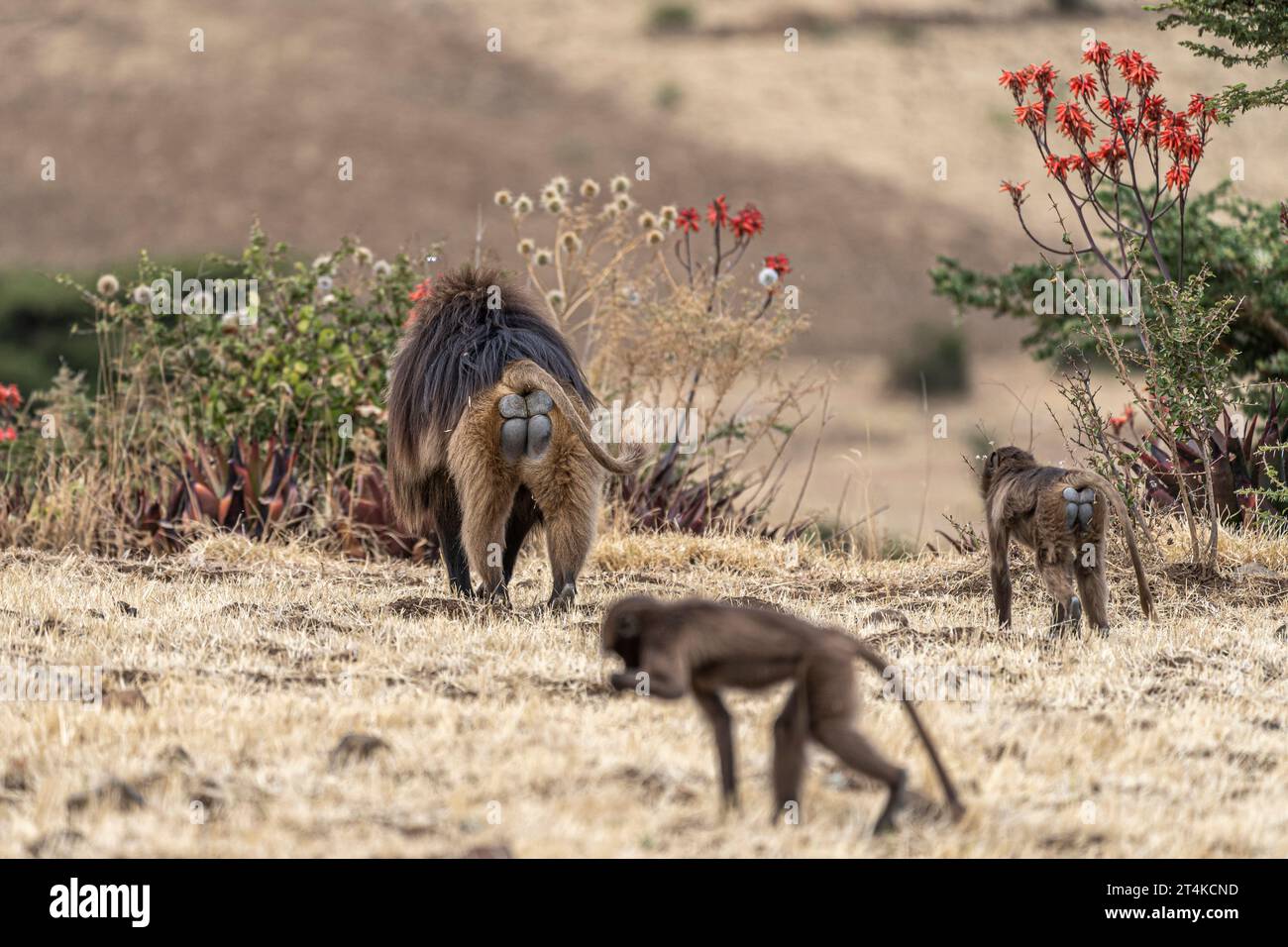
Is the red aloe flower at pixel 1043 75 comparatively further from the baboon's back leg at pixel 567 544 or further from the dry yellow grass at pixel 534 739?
the baboon's back leg at pixel 567 544

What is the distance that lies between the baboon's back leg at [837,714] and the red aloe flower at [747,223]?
263 inches

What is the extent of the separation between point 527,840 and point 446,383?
3.40 m

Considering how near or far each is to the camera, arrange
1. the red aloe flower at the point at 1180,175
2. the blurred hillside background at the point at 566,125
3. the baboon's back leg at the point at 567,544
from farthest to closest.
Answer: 1. the blurred hillside background at the point at 566,125
2. the red aloe flower at the point at 1180,175
3. the baboon's back leg at the point at 567,544

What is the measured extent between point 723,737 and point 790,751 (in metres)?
0.18

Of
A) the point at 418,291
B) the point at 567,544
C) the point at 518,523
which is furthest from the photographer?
the point at 418,291

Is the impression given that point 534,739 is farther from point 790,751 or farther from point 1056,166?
point 1056,166

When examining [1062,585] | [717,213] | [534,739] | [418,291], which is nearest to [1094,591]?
[1062,585]

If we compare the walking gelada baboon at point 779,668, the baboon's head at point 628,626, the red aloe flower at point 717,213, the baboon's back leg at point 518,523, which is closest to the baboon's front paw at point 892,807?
the walking gelada baboon at point 779,668

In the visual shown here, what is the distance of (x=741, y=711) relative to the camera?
494 cm

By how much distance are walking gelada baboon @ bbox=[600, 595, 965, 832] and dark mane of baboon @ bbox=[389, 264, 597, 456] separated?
121 inches

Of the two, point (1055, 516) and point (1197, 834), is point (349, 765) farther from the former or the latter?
point (1055, 516)

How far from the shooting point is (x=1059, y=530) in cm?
624

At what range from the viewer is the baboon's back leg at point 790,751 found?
361 centimetres

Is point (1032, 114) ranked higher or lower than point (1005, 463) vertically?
higher
